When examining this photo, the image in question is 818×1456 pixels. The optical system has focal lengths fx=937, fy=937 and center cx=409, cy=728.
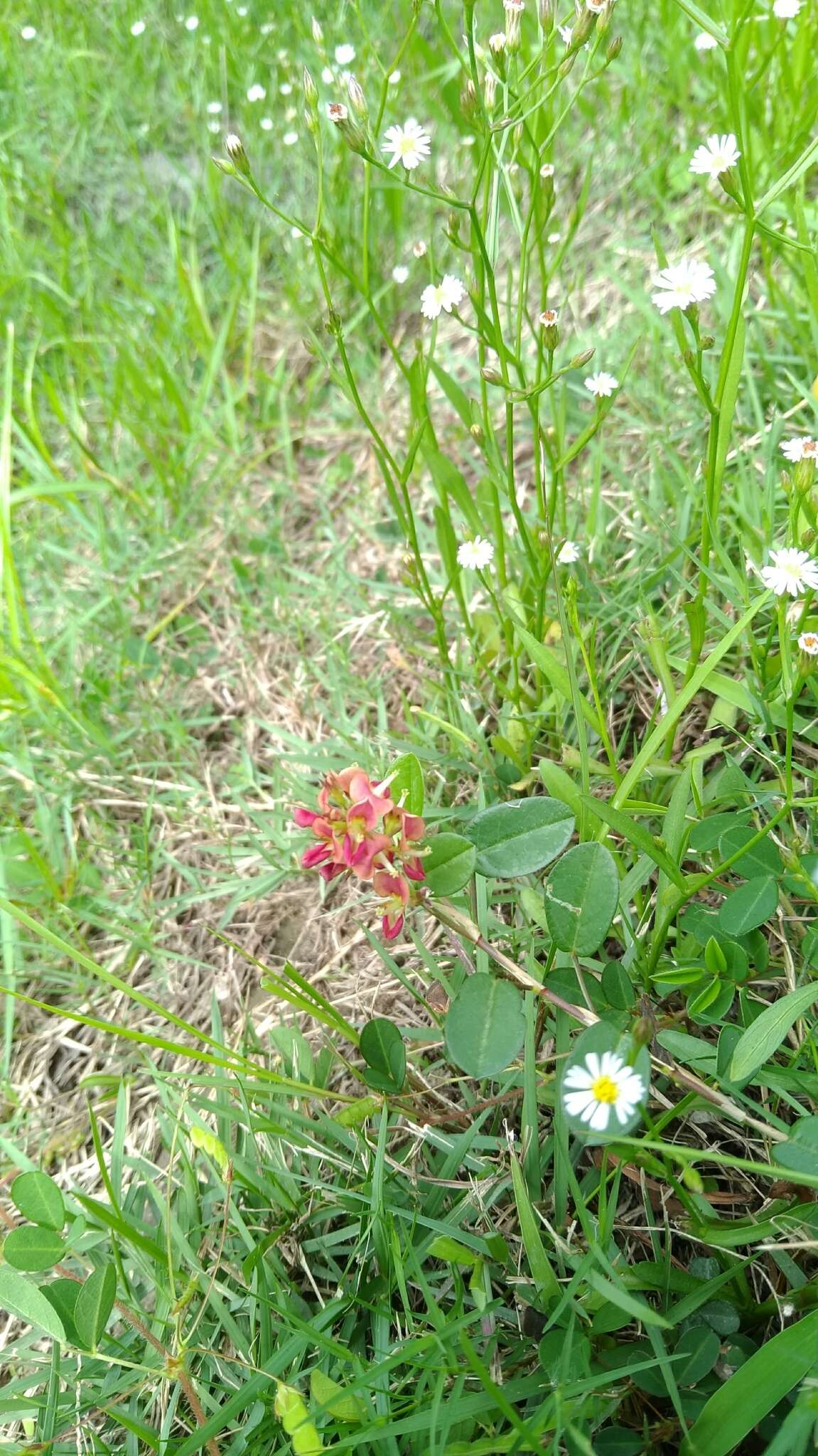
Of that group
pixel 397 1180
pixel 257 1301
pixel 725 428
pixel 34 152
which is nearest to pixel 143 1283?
pixel 257 1301

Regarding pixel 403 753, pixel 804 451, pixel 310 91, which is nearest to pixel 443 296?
pixel 310 91

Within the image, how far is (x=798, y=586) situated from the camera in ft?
3.47

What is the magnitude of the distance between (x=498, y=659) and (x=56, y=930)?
0.91 metres

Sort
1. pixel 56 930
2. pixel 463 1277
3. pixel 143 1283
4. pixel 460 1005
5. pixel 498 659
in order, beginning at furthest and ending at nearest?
pixel 56 930, pixel 498 659, pixel 143 1283, pixel 463 1277, pixel 460 1005

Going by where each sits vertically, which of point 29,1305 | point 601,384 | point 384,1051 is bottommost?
point 29,1305

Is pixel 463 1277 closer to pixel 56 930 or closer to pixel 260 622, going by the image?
pixel 56 930

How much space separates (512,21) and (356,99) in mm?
204

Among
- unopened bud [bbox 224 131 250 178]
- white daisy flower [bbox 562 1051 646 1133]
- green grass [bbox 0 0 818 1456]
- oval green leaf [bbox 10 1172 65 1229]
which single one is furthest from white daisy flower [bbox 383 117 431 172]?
oval green leaf [bbox 10 1172 65 1229]

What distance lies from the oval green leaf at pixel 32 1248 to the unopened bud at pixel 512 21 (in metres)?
1.46

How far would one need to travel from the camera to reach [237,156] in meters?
1.18

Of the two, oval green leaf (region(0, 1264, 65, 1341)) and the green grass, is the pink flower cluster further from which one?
oval green leaf (region(0, 1264, 65, 1341))

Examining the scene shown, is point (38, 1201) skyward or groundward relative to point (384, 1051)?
groundward

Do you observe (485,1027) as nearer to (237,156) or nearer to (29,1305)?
(29,1305)

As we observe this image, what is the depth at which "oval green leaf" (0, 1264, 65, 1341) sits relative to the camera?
0.99m
